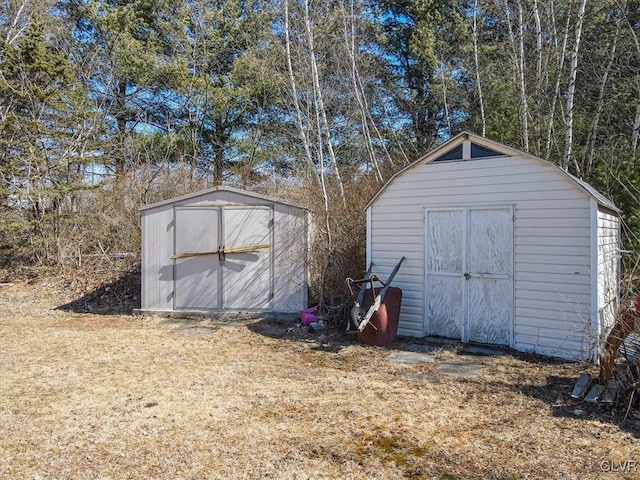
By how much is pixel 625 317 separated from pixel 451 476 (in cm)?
223

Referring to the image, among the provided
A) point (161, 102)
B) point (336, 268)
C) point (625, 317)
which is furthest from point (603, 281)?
point (161, 102)

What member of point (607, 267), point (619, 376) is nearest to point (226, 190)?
point (607, 267)

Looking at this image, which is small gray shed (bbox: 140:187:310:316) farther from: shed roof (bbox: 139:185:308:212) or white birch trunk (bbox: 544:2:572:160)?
white birch trunk (bbox: 544:2:572:160)

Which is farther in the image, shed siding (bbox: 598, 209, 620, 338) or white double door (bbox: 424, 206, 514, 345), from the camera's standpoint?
white double door (bbox: 424, 206, 514, 345)

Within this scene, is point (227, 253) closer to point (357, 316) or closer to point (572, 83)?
point (357, 316)

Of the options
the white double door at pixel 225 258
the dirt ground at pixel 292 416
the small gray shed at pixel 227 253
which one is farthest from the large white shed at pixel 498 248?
the white double door at pixel 225 258

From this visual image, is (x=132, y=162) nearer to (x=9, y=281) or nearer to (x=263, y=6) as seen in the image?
(x=9, y=281)

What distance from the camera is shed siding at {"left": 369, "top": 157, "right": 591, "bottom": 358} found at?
5207 millimetres

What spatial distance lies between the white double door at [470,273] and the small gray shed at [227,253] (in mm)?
2365

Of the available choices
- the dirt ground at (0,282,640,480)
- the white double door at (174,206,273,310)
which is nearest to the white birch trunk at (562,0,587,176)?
the dirt ground at (0,282,640,480)

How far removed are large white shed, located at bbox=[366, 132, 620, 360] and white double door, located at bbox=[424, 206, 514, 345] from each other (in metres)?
0.01

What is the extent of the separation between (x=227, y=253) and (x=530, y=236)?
4.75 meters

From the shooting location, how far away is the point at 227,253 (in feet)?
25.4

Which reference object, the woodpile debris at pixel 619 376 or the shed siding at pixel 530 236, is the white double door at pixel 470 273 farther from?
the woodpile debris at pixel 619 376
